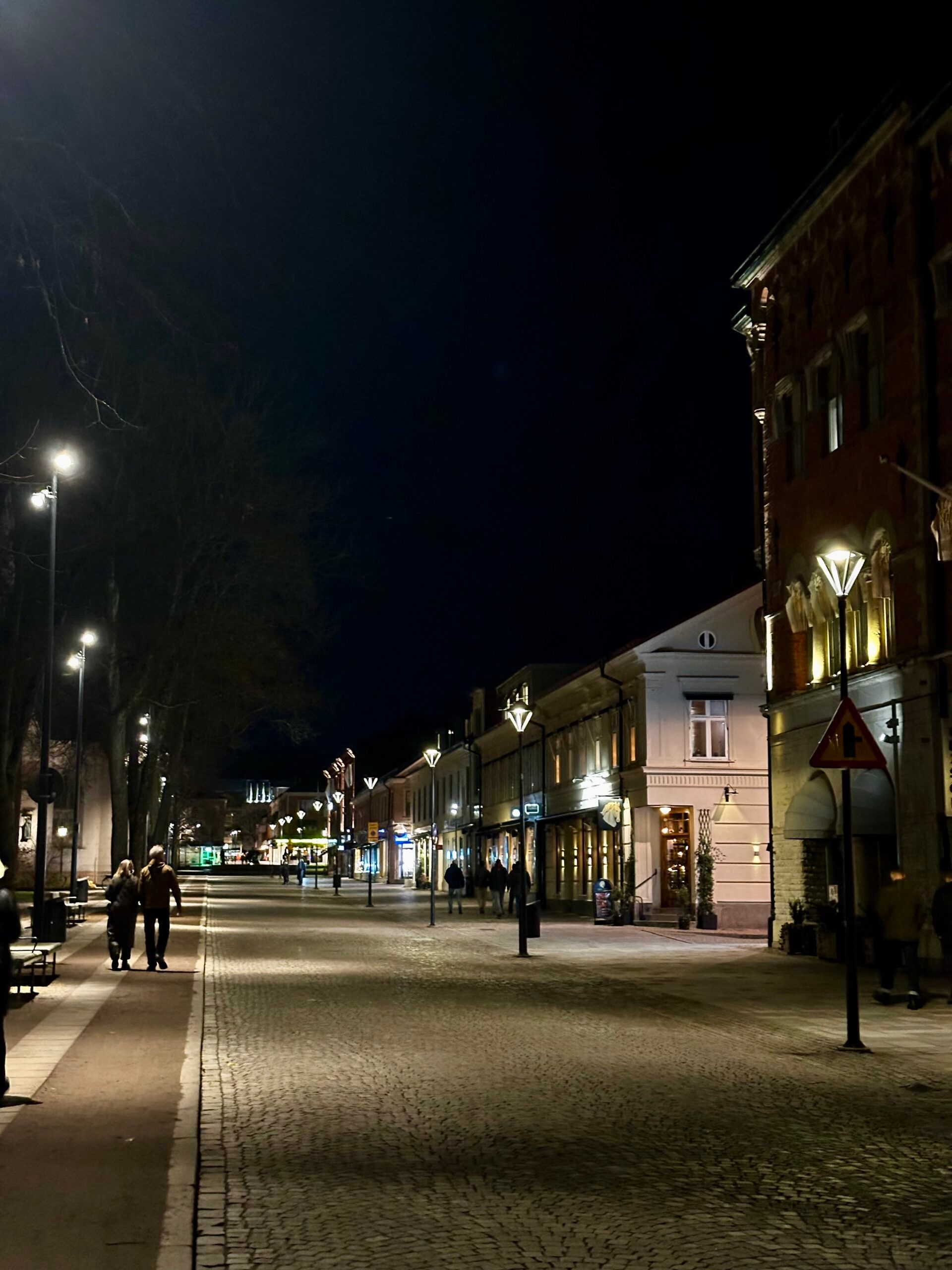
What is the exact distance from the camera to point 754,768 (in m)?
42.9

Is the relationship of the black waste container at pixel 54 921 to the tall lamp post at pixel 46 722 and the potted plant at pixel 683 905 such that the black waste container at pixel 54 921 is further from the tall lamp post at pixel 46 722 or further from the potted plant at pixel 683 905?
the potted plant at pixel 683 905

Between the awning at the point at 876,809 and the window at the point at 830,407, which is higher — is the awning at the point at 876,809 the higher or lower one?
the lower one

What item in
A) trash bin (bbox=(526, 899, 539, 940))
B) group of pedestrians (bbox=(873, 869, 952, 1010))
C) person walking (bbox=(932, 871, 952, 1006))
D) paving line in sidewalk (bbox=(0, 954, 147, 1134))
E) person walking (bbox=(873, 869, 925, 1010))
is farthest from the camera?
trash bin (bbox=(526, 899, 539, 940))

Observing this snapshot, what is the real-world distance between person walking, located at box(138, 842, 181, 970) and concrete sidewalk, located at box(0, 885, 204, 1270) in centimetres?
342

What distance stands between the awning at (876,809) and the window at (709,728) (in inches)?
724

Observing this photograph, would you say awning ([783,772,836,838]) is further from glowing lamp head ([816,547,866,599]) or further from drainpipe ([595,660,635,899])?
drainpipe ([595,660,635,899])

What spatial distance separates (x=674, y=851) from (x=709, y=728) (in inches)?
145

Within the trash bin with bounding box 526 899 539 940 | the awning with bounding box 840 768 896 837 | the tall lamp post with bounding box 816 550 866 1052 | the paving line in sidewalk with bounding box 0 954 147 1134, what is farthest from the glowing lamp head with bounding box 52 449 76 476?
the awning with bounding box 840 768 896 837

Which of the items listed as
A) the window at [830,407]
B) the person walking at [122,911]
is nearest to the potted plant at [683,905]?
the window at [830,407]

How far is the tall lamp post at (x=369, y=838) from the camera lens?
58.1m

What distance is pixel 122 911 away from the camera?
2284cm

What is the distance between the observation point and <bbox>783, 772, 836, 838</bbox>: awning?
2625cm

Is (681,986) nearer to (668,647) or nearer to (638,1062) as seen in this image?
(638,1062)

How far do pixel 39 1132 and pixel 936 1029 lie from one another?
10448 millimetres
